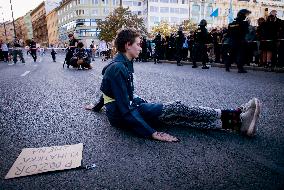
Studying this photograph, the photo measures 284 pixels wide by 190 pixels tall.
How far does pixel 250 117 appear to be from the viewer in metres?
3.34

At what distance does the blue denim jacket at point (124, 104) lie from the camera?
3398 mm

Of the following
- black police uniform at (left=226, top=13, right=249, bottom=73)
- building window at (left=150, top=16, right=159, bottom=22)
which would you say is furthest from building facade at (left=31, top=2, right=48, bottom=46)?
black police uniform at (left=226, top=13, right=249, bottom=73)

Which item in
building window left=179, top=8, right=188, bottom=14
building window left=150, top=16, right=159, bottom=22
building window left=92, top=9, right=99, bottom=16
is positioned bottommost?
building window left=150, top=16, right=159, bottom=22

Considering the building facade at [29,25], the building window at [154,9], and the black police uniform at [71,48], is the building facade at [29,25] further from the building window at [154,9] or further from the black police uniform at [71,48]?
the black police uniform at [71,48]

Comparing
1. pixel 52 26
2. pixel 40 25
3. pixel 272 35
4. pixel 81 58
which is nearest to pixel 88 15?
pixel 52 26

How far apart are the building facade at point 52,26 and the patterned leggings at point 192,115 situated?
11239 cm

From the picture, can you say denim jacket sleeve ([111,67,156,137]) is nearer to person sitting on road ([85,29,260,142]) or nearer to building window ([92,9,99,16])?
person sitting on road ([85,29,260,142])

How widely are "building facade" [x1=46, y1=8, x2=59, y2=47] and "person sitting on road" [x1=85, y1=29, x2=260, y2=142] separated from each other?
368ft

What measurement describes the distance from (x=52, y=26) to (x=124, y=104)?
12350cm

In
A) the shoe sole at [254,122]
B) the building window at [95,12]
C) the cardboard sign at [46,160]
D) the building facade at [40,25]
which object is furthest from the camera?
the building facade at [40,25]

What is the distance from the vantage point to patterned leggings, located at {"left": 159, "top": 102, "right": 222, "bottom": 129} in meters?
3.56

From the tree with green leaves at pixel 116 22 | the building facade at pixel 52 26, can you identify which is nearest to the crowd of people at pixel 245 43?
the tree with green leaves at pixel 116 22

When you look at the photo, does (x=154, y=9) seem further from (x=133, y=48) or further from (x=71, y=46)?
(x=133, y=48)

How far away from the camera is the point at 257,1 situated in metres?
95.9
